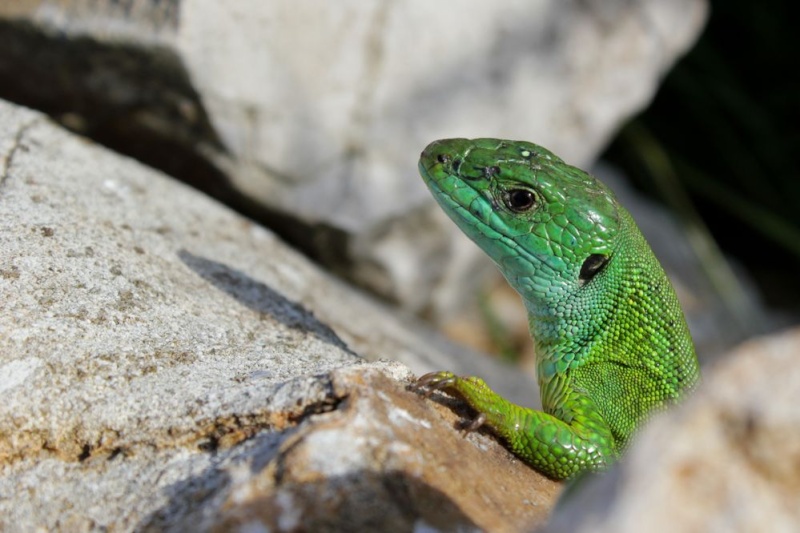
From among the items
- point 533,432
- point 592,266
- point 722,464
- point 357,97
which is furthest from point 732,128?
point 722,464

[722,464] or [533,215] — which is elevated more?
[722,464]

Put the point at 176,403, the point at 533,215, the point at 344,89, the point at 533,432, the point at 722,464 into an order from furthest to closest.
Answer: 1. the point at 344,89
2. the point at 533,215
3. the point at 533,432
4. the point at 176,403
5. the point at 722,464

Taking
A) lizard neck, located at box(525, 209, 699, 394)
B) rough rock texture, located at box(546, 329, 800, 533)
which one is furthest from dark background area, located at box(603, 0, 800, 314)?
→ rough rock texture, located at box(546, 329, 800, 533)

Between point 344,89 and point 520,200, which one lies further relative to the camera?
point 344,89

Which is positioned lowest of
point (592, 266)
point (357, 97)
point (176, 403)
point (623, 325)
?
point (176, 403)

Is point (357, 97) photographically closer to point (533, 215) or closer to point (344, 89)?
point (344, 89)

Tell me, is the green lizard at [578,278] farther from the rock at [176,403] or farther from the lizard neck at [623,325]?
the rock at [176,403]
